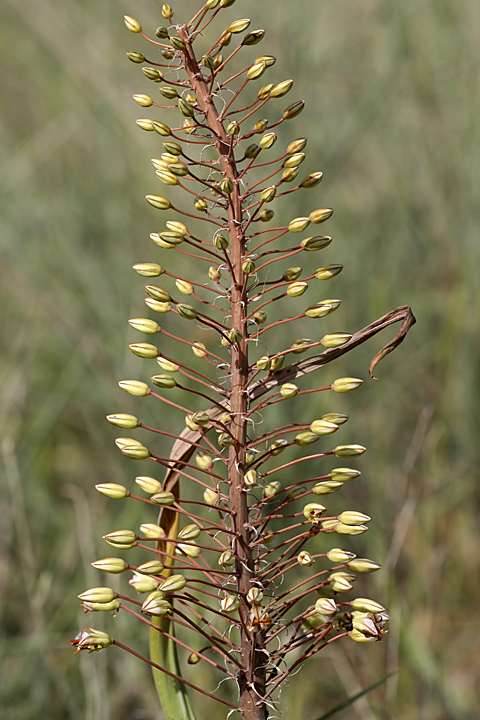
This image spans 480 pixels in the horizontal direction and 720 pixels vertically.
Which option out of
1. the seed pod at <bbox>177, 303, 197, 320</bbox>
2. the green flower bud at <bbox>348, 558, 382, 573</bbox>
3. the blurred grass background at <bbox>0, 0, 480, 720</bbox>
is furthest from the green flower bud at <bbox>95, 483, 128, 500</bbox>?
the blurred grass background at <bbox>0, 0, 480, 720</bbox>

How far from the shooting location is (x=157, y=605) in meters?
1.31

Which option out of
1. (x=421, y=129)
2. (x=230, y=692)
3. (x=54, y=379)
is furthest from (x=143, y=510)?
(x=421, y=129)

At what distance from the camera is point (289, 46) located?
4.13m

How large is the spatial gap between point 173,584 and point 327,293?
3.24 metres

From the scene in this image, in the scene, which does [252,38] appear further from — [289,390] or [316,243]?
[289,390]

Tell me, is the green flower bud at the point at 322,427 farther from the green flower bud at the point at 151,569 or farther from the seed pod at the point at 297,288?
the green flower bud at the point at 151,569

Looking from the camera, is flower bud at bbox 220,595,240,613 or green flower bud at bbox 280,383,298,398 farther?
green flower bud at bbox 280,383,298,398

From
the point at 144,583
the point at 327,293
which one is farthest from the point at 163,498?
the point at 327,293

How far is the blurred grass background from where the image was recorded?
3.40 m

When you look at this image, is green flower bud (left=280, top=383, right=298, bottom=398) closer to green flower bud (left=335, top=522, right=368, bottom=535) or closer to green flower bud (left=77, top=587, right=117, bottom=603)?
green flower bud (left=335, top=522, right=368, bottom=535)

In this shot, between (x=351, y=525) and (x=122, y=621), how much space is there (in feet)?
6.99

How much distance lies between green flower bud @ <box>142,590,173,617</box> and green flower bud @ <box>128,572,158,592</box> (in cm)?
3

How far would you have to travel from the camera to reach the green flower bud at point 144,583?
4.45 feet

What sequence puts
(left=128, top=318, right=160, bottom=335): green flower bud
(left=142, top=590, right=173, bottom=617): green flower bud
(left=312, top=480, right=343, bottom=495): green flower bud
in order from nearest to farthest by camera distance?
(left=142, top=590, right=173, bottom=617): green flower bud < (left=312, top=480, right=343, bottom=495): green flower bud < (left=128, top=318, right=160, bottom=335): green flower bud
